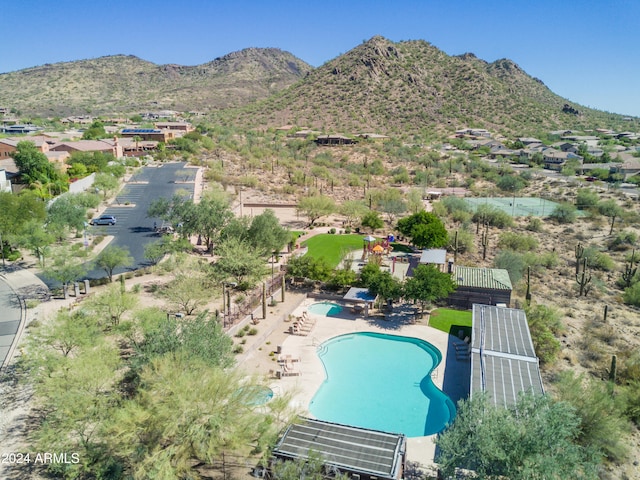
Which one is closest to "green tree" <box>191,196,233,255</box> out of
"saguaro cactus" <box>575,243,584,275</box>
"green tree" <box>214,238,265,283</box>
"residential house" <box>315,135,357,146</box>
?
"green tree" <box>214,238,265,283</box>

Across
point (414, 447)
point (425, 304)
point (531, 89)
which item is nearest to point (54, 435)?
point (414, 447)

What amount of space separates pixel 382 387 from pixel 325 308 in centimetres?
845

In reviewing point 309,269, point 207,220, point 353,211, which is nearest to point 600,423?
point 309,269

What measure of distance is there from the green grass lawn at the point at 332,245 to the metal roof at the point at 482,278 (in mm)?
9801

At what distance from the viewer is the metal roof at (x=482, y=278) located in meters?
27.3

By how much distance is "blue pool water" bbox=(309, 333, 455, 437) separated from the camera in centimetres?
1855

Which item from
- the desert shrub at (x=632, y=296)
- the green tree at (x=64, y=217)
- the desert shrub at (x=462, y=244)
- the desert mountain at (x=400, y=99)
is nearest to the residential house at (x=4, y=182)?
the green tree at (x=64, y=217)

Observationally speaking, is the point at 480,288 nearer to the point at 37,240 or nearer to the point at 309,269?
the point at 309,269

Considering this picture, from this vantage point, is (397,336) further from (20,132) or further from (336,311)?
(20,132)

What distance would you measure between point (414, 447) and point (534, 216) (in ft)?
140

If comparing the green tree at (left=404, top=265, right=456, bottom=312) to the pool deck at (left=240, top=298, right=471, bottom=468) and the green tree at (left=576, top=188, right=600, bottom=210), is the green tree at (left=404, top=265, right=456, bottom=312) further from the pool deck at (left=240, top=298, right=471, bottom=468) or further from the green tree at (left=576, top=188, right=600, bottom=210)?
the green tree at (left=576, top=188, right=600, bottom=210)

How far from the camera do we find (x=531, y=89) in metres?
152

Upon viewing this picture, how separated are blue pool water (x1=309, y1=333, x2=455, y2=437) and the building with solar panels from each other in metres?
2.35

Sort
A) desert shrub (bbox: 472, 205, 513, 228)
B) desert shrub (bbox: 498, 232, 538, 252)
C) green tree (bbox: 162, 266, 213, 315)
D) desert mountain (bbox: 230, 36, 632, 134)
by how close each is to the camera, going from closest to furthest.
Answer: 1. green tree (bbox: 162, 266, 213, 315)
2. desert shrub (bbox: 498, 232, 538, 252)
3. desert shrub (bbox: 472, 205, 513, 228)
4. desert mountain (bbox: 230, 36, 632, 134)
